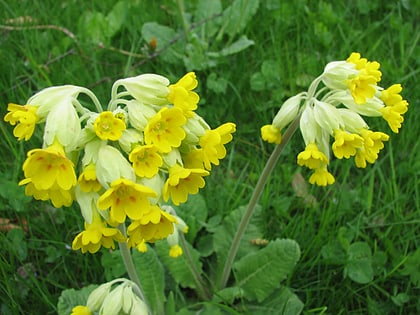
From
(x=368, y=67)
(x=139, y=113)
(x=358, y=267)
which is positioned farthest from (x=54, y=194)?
(x=358, y=267)

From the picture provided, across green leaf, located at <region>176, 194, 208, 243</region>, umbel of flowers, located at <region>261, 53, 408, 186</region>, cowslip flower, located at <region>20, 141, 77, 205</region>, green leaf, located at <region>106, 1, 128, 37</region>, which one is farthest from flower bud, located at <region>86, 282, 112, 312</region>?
green leaf, located at <region>106, 1, 128, 37</region>

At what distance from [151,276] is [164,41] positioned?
1.62m

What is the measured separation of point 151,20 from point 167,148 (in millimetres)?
2538

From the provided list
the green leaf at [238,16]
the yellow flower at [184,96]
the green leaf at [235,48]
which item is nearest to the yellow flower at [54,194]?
the yellow flower at [184,96]

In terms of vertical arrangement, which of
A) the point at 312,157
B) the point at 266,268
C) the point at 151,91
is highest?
the point at 151,91

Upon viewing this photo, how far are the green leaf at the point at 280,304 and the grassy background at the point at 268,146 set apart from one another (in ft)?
0.25

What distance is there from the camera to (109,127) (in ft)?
5.29

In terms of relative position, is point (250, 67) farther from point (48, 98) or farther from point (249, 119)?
point (48, 98)

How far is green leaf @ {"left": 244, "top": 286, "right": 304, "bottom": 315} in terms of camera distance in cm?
250

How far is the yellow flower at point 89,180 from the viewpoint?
1.63 m

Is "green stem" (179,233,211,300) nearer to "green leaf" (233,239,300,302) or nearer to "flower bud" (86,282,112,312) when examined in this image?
"green leaf" (233,239,300,302)

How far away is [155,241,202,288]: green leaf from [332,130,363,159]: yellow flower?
0.99 meters

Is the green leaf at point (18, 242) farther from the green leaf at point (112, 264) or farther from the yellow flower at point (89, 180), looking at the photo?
the yellow flower at point (89, 180)

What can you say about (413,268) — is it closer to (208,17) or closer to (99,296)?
(99,296)
